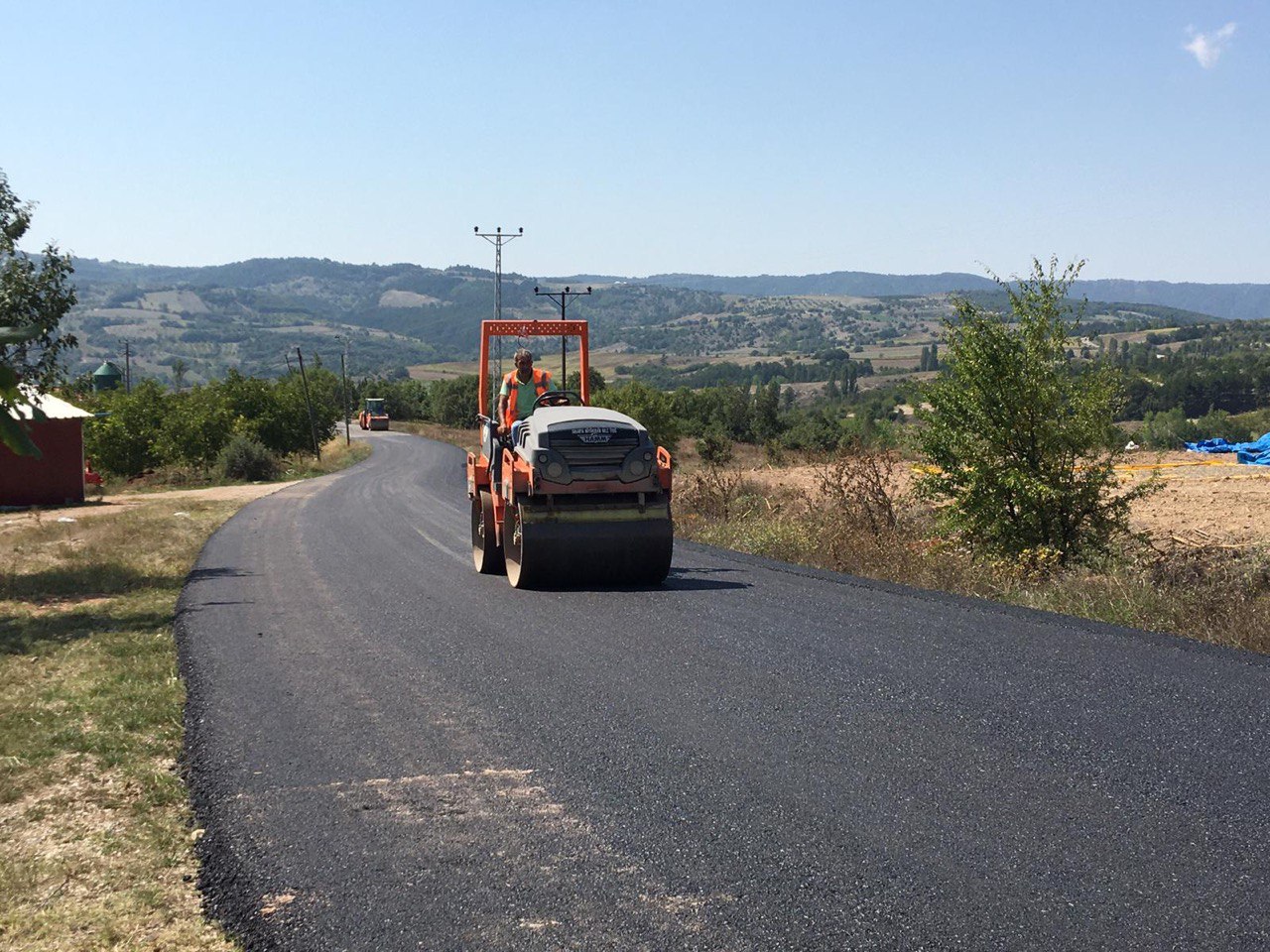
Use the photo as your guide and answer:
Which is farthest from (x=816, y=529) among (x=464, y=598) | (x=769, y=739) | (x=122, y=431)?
(x=122, y=431)

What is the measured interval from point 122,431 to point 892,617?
5977 cm

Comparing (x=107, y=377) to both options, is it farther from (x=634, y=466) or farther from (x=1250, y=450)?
(x=634, y=466)

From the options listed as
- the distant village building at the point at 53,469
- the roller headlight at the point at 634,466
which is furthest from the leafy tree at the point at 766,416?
the roller headlight at the point at 634,466

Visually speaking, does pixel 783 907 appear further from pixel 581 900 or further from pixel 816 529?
pixel 816 529

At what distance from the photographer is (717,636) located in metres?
9.72

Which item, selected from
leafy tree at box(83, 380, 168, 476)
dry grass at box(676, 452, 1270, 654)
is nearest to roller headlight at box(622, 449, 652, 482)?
dry grass at box(676, 452, 1270, 654)

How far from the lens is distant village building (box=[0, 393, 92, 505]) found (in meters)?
38.5

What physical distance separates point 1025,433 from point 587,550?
619 cm

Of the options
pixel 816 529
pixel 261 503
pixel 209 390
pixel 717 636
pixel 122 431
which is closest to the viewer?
pixel 717 636

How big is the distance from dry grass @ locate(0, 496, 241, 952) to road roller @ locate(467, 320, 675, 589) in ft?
12.1

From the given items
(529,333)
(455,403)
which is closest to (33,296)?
(529,333)

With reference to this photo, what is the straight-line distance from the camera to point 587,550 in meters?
12.3

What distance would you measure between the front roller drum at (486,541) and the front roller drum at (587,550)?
137cm

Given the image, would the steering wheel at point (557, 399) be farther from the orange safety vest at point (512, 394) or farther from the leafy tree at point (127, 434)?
the leafy tree at point (127, 434)
